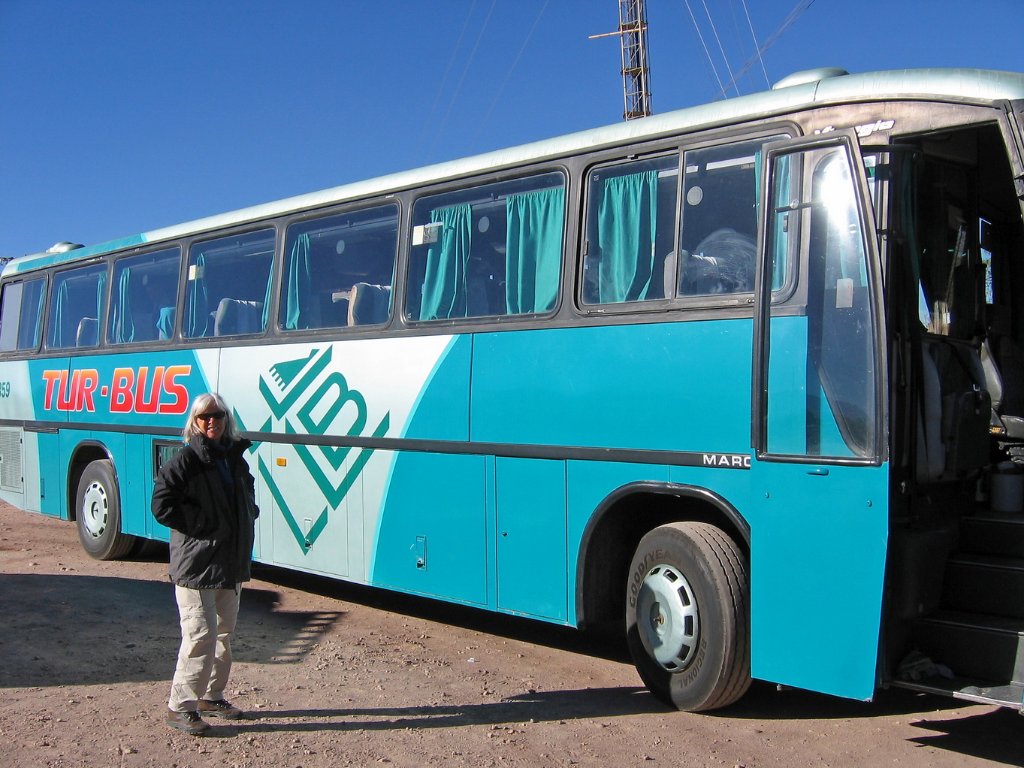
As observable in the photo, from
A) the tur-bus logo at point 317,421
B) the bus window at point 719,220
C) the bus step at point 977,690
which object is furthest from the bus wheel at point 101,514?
the bus step at point 977,690

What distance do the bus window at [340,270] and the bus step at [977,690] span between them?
4.56m

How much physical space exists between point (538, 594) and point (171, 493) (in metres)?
2.49

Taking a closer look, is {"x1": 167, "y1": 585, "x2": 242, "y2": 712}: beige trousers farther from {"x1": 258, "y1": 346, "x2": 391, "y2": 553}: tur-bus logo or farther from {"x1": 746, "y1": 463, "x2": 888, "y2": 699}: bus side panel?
{"x1": 746, "y1": 463, "x2": 888, "y2": 699}: bus side panel

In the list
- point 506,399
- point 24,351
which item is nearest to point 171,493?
point 506,399

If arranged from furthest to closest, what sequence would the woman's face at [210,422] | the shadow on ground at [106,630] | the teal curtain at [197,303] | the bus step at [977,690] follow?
the teal curtain at [197,303] < the shadow on ground at [106,630] < the woman's face at [210,422] < the bus step at [977,690]

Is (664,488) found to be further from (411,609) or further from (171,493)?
(411,609)

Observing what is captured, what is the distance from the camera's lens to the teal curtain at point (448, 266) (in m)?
A: 7.24

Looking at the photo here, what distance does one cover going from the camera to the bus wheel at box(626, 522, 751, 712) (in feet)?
17.9

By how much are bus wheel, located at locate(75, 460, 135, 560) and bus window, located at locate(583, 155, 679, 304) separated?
6527mm

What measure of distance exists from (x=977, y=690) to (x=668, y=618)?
168cm

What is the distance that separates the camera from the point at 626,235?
20.5 ft

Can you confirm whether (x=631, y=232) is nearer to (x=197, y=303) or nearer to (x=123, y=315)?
(x=197, y=303)

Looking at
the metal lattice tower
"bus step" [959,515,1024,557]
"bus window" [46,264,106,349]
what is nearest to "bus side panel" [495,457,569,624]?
"bus step" [959,515,1024,557]

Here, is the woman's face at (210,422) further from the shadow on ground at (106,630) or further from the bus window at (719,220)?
the bus window at (719,220)
